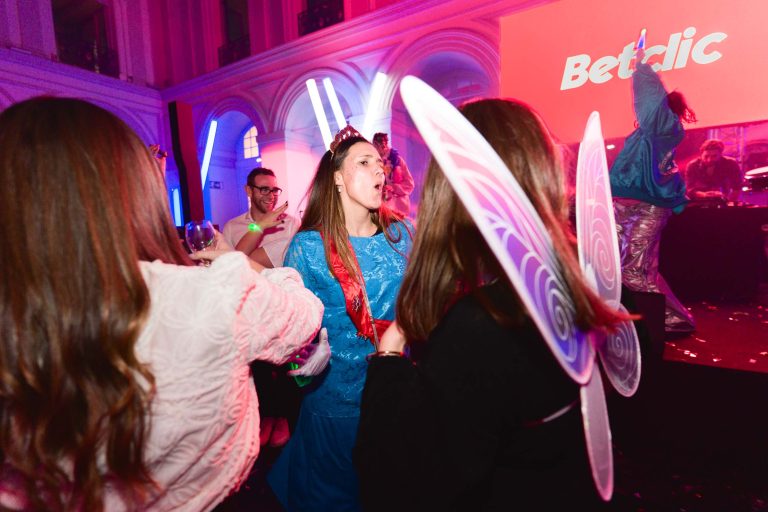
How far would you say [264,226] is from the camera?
289 cm

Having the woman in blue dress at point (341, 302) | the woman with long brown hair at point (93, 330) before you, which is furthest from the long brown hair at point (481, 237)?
the woman in blue dress at point (341, 302)

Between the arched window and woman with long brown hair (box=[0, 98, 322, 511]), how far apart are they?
1233 centimetres

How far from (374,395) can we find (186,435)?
388 millimetres

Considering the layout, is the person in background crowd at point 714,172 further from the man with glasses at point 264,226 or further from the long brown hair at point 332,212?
the man with glasses at point 264,226

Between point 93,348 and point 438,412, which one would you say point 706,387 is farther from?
point 93,348

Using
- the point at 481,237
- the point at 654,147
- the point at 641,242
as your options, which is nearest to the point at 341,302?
the point at 481,237

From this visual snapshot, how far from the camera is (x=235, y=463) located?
0.91 m

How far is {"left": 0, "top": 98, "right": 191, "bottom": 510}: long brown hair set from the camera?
0.69 m

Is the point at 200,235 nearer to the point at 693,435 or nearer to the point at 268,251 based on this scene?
the point at 268,251

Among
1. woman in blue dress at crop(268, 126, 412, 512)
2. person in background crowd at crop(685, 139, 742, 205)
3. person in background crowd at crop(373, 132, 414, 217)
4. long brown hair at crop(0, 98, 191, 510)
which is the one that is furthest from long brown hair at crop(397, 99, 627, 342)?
person in background crowd at crop(685, 139, 742, 205)

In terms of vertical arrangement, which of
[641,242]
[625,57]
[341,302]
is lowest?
[341,302]

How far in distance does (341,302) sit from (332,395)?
427mm

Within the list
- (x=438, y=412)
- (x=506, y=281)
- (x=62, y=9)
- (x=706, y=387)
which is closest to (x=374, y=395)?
(x=438, y=412)

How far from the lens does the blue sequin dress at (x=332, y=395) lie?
Result: 5.59 ft
